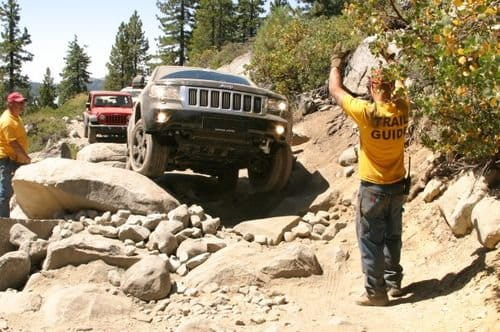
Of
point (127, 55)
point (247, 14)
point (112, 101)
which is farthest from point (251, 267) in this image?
point (127, 55)

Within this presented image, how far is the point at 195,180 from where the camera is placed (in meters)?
9.61

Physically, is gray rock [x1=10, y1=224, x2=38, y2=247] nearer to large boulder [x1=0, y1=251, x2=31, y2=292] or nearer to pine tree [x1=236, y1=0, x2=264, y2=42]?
large boulder [x1=0, y1=251, x2=31, y2=292]

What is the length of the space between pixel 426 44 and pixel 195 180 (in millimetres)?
6047

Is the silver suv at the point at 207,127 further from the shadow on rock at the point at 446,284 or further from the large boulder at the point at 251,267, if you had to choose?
the shadow on rock at the point at 446,284

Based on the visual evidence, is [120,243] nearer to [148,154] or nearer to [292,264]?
[148,154]

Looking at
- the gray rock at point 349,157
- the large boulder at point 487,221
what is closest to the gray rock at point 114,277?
the large boulder at point 487,221

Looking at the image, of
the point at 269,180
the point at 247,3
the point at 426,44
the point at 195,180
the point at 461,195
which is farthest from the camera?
the point at 247,3

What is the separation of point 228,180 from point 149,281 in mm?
4205

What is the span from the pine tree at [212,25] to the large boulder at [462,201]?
45.8m

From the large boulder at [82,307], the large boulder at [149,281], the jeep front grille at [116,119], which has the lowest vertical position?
the large boulder at [82,307]

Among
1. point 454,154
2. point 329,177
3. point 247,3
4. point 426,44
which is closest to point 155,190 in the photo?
point 329,177

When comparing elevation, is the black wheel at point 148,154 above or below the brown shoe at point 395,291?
above

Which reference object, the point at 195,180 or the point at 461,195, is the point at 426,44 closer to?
the point at 461,195

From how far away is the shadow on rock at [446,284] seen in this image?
4.53 meters
